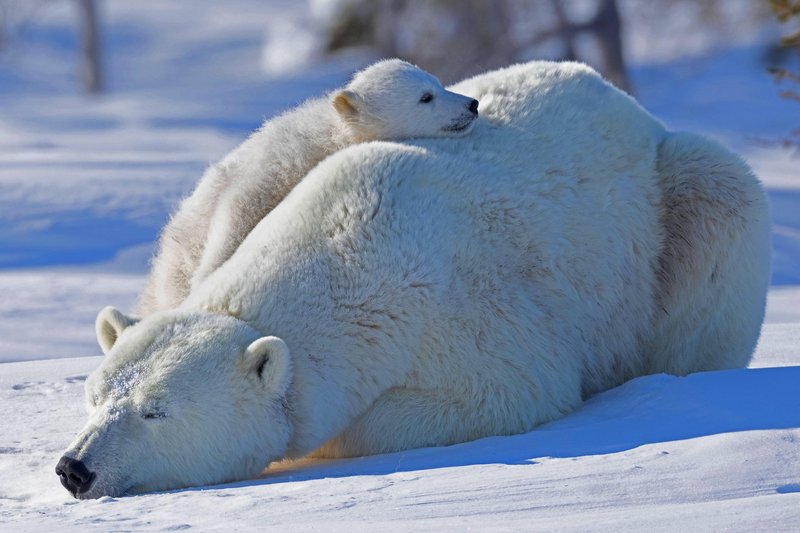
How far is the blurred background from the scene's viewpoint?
29.1 ft

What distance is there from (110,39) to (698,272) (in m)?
39.7

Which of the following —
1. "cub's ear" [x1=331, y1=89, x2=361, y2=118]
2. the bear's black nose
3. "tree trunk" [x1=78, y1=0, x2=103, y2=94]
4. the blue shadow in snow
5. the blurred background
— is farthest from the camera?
"tree trunk" [x1=78, y1=0, x2=103, y2=94]

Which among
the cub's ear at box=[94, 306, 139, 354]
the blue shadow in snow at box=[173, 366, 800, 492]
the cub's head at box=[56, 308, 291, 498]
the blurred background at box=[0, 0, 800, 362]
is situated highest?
the blurred background at box=[0, 0, 800, 362]

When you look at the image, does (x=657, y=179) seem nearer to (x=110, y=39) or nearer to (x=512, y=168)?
(x=512, y=168)

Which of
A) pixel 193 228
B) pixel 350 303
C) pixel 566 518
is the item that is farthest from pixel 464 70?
pixel 566 518

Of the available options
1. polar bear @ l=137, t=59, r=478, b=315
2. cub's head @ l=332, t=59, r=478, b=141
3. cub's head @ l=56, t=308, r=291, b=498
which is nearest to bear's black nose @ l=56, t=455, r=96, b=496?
cub's head @ l=56, t=308, r=291, b=498

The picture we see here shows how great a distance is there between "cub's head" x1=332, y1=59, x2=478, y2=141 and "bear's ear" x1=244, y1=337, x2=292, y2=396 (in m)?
1.51

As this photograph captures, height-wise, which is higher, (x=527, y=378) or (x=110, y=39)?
(x=110, y=39)

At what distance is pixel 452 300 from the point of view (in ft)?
14.1

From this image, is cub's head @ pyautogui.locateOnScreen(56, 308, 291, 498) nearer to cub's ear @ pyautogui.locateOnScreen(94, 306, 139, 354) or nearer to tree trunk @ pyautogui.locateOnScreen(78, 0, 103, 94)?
cub's ear @ pyautogui.locateOnScreen(94, 306, 139, 354)

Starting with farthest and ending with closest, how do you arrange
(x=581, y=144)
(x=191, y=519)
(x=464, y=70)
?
1. (x=464, y=70)
2. (x=581, y=144)
3. (x=191, y=519)

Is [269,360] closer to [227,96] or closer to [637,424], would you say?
[637,424]

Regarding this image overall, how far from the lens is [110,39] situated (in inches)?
1683

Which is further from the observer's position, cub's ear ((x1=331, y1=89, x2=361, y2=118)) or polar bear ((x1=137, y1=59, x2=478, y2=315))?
cub's ear ((x1=331, y1=89, x2=361, y2=118))
